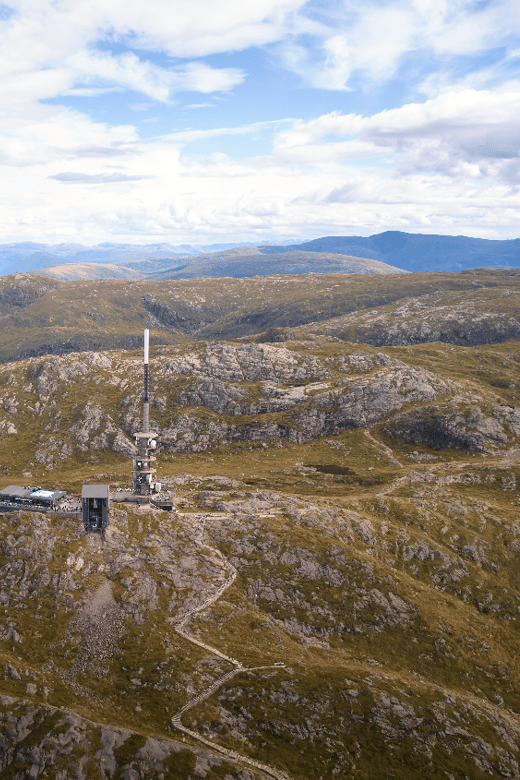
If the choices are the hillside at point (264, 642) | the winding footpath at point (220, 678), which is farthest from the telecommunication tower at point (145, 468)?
the winding footpath at point (220, 678)

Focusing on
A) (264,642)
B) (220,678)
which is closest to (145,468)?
(264,642)

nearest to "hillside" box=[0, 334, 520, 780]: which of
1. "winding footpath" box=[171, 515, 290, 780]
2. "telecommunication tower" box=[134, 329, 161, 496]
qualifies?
"winding footpath" box=[171, 515, 290, 780]

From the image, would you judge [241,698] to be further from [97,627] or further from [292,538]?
[292,538]

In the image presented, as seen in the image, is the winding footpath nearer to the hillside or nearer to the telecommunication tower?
the hillside

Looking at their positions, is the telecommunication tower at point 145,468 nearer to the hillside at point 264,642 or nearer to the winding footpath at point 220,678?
the hillside at point 264,642

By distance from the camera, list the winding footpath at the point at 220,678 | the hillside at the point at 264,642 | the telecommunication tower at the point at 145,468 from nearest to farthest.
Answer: the winding footpath at the point at 220,678 → the hillside at the point at 264,642 → the telecommunication tower at the point at 145,468

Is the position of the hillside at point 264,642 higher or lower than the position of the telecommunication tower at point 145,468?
lower

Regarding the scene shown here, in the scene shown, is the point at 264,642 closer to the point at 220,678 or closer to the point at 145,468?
the point at 220,678

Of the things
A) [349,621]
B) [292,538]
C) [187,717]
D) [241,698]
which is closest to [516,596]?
[349,621]
